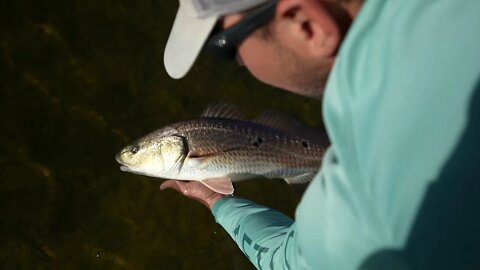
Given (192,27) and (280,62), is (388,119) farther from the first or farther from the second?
(192,27)

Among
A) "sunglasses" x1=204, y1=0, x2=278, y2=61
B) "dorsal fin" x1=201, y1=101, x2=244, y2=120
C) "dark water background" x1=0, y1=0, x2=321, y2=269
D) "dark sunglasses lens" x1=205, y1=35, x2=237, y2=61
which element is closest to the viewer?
"sunglasses" x1=204, y1=0, x2=278, y2=61

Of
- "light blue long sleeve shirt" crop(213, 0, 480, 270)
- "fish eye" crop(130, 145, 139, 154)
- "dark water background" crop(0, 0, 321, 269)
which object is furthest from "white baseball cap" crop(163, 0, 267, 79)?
"dark water background" crop(0, 0, 321, 269)

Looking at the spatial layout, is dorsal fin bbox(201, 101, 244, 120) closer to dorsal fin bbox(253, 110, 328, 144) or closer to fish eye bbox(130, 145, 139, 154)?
dorsal fin bbox(253, 110, 328, 144)

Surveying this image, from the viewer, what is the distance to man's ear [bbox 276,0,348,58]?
76 centimetres

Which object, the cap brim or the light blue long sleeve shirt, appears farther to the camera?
the cap brim

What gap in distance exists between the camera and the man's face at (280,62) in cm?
85

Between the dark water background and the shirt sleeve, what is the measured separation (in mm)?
761

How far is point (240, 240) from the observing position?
1.70m

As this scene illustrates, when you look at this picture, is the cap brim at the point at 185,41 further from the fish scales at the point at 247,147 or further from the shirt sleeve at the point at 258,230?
the fish scales at the point at 247,147

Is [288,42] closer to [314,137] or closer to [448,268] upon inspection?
[448,268]

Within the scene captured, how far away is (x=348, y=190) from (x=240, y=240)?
0.96 metres

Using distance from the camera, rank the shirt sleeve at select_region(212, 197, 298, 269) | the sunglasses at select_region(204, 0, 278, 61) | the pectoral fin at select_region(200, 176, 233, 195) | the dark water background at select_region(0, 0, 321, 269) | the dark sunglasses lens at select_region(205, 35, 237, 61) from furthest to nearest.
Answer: the dark water background at select_region(0, 0, 321, 269)
the pectoral fin at select_region(200, 176, 233, 195)
the shirt sleeve at select_region(212, 197, 298, 269)
the dark sunglasses lens at select_region(205, 35, 237, 61)
the sunglasses at select_region(204, 0, 278, 61)

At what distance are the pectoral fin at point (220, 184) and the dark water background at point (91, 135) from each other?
2.37ft

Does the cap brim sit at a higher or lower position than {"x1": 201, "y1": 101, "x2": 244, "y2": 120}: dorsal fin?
higher
